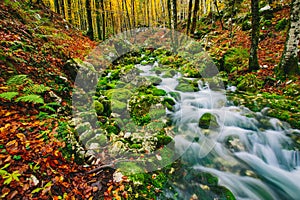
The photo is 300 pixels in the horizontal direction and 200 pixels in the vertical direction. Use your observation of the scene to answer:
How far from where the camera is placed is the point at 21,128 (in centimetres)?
335

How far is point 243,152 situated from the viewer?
4992 mm

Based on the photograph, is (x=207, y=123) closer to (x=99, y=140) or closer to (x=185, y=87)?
(x=185, y=87)

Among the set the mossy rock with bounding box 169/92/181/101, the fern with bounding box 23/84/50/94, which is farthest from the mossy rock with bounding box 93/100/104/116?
the mossy rock with bounding box 169/92/181/101

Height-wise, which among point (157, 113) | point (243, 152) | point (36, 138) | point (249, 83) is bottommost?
point (243, 152)

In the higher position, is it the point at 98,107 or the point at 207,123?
the point at 98,107

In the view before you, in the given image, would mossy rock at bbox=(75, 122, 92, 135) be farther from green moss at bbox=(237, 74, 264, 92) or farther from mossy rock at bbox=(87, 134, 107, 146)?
green moss at bbox=(237, 74, 264, 92)

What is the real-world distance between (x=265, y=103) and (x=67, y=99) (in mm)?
6853

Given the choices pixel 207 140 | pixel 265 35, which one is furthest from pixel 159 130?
pixel 265 35

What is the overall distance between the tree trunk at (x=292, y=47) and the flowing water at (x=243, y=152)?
214 cm

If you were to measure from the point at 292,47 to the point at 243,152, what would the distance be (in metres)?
4.55

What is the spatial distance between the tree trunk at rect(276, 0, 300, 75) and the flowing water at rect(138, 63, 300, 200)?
2.14 metres

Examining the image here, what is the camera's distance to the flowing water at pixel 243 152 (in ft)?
13.3

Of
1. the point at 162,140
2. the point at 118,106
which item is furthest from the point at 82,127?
the point at 162,140

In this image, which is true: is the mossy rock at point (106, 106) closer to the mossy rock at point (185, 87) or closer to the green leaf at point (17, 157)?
the green leaf at point (17, 157)
